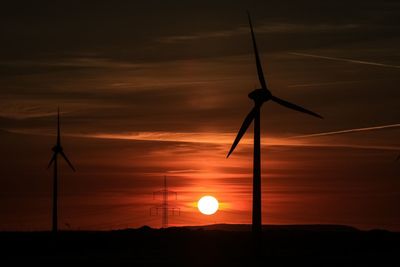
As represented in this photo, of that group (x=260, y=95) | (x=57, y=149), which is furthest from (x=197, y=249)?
(x=260, y=95)

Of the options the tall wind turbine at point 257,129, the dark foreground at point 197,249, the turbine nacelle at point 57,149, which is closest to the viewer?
the tall wind turbine at point 257,129

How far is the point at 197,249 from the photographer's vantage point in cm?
13612

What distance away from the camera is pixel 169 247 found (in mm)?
141375

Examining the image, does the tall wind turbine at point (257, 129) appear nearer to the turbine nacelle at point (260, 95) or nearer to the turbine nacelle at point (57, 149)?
the turbine nacelle at point (260, 95)

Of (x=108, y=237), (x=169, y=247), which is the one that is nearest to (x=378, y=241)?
(x=169, y=247)

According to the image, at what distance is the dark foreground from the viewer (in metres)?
111

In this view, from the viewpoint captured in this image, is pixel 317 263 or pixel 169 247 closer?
pixel 317 263

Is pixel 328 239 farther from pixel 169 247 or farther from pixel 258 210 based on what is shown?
pixel 258 210

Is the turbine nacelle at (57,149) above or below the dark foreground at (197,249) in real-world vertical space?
above

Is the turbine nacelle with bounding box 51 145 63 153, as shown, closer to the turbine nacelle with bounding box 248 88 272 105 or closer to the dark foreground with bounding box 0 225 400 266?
the dark foreground with bounding box 0 225 400 266

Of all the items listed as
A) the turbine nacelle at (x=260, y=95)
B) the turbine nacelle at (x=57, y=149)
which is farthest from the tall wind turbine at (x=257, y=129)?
the turbine nacelle at (x=57, y=149)

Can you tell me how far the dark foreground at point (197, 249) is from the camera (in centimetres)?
11062

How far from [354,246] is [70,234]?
61.3 meters

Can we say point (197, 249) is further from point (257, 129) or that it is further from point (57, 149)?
point (257, 129)
